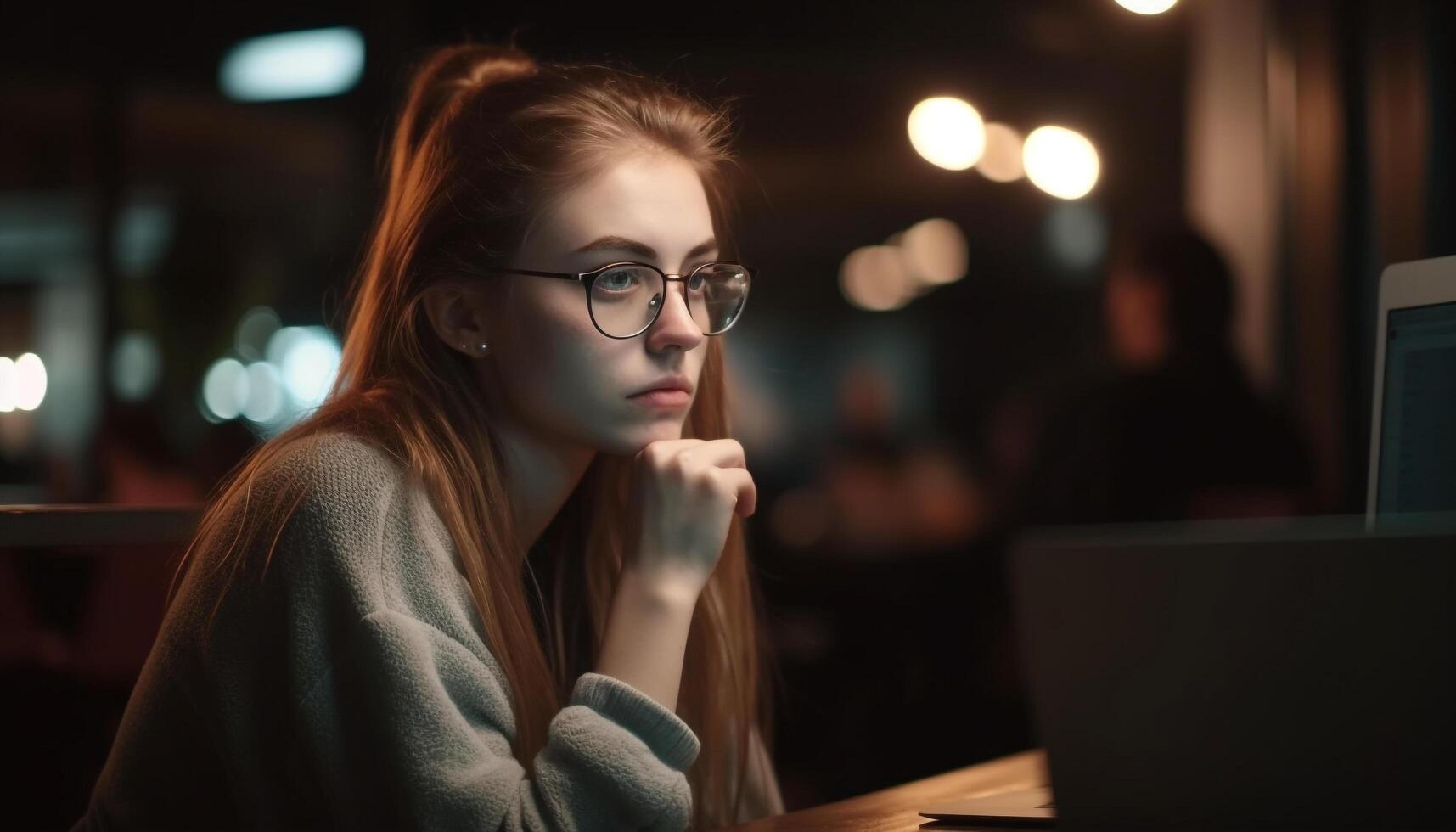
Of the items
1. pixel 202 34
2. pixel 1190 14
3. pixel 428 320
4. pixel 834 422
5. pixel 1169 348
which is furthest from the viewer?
pixel 834 422

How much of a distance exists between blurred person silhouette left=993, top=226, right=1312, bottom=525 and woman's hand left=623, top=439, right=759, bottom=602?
2.01 m

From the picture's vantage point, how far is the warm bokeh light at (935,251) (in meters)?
4.84

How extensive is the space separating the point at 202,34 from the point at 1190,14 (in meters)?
2.59

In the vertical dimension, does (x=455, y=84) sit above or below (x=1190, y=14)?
below

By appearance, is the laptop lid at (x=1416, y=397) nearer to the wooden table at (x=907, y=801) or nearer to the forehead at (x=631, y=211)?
the wooden table at (x=907, y=801)

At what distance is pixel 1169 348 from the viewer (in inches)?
117

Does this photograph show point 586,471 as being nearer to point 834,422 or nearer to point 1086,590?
point 1086,590

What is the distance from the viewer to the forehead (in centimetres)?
116

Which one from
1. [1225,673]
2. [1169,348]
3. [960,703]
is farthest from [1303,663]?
[960,703]

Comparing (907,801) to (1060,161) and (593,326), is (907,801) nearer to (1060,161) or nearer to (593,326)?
(593,326)

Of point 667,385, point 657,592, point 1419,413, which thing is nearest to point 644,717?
point 657,592

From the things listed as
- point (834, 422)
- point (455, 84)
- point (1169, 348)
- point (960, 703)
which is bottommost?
point (960, 703)

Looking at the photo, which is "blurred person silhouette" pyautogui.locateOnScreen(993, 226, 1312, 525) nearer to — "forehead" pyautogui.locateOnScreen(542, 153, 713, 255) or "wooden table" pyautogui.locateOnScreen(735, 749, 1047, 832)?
"wooden table" pyautogui.locateOnScreen(735, 749, 1047, 832)

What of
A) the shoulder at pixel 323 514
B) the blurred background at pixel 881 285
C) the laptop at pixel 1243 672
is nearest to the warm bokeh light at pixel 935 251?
the blurred background at pixel 881 285
